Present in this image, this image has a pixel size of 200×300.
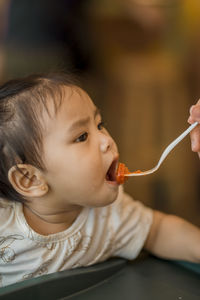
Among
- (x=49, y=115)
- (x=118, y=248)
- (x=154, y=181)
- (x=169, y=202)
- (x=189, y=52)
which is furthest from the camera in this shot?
(x=189, y=52)

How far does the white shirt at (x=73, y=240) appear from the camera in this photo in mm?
619

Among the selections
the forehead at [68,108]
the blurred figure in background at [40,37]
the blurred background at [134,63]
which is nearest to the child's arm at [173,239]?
the forehead at [68,108]

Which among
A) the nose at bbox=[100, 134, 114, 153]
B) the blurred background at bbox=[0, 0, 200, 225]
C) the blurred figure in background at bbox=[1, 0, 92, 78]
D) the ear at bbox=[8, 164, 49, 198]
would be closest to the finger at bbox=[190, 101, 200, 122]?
the nose at bbox=[100, 134, 114, 153]

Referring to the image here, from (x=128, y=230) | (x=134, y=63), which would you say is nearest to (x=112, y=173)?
(x=128, y=230)

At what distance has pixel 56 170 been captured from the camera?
1.96 feet

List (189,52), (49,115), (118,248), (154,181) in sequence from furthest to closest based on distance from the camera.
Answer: (189,52) < (154,181) < (118,248) < (49,115)

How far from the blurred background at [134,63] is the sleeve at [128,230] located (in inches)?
25.8

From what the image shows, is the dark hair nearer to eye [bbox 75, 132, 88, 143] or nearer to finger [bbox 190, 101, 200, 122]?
eye [bbox 75, 132, 88, 143]

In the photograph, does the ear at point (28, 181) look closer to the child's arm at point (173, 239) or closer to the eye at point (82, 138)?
the eye at point (82, 138)

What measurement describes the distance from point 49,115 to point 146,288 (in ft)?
1.02

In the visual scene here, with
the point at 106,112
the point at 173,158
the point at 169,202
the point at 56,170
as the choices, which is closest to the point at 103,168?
the point at 56,170

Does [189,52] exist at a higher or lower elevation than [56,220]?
higher

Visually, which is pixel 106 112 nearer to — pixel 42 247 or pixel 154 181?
pixel 154 181

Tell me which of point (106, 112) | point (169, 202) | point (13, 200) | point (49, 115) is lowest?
point (169, 202)
